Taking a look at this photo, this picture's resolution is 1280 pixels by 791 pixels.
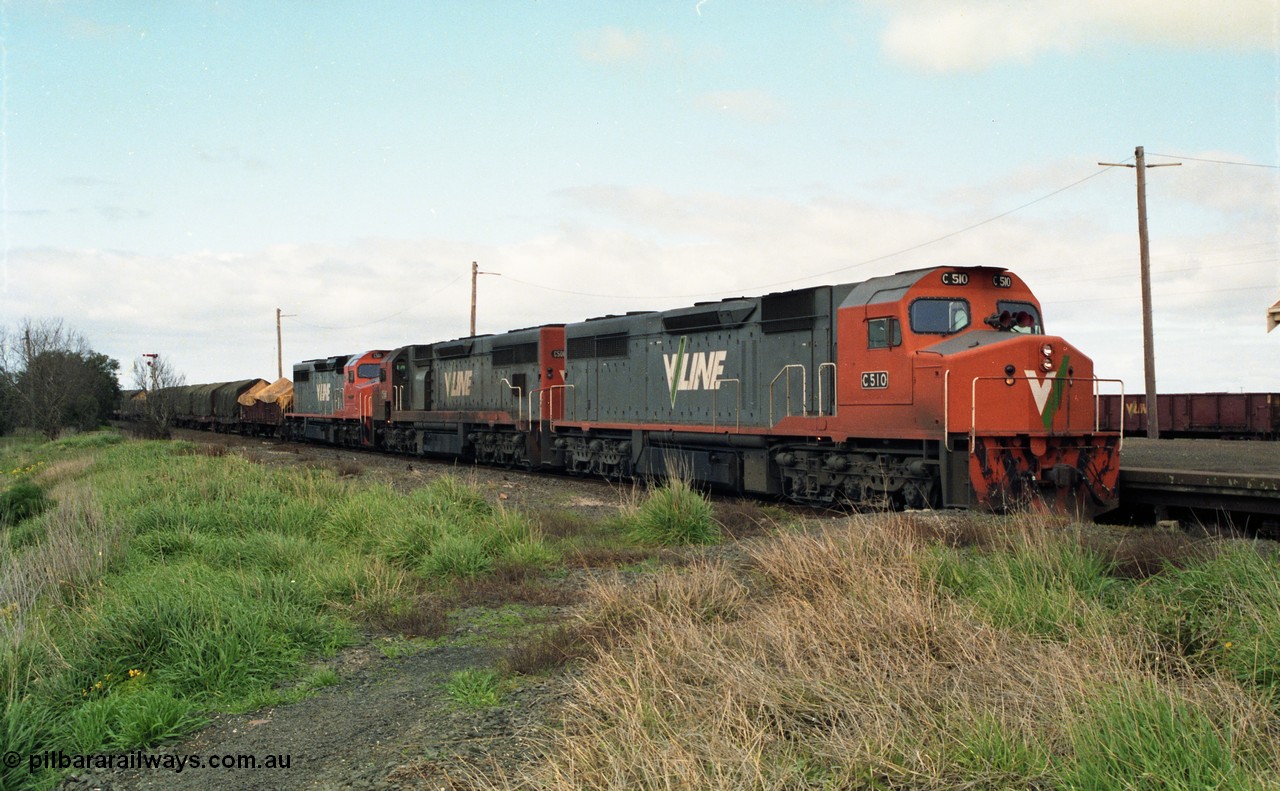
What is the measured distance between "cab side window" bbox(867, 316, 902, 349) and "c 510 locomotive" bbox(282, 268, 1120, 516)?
0.02 metres

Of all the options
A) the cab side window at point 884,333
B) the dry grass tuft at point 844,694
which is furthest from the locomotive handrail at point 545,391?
the dry grass tuft at point 844,694

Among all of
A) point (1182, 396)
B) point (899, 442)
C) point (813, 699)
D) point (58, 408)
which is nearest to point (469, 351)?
point (899, 442)

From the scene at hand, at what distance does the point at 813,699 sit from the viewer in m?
4.38

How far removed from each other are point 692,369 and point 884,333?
5.01m

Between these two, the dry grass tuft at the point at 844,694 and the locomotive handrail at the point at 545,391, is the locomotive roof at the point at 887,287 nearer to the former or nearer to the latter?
the dry grass tuft at the point at 844,694

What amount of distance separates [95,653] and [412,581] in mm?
2990

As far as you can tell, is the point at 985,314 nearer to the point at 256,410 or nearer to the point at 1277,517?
the point at 1277,517

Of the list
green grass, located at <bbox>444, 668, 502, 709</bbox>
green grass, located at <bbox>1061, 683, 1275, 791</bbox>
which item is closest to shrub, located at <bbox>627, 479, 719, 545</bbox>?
green grass, located at <bbox>444, 668, 502, 709</bbox>

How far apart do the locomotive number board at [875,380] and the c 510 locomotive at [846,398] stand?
0.03m

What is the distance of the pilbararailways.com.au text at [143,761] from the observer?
16.1 ft

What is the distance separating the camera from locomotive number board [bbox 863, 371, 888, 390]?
40.5 feet

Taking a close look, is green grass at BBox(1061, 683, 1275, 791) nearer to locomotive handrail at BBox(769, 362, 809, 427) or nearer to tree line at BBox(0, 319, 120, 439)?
locomotive handrail at BBox(769, 362, 809, 427)

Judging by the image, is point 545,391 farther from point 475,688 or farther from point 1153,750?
point 1153,750

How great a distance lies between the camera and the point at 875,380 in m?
12.5
